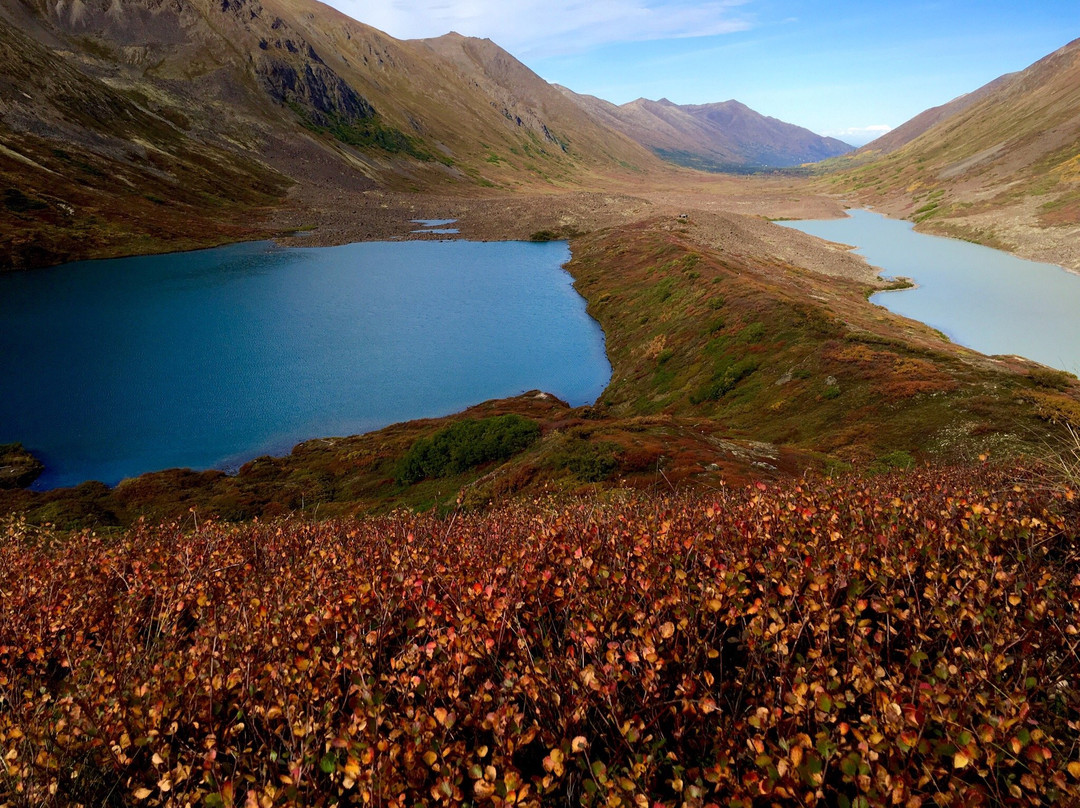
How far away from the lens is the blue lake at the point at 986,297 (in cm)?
5950

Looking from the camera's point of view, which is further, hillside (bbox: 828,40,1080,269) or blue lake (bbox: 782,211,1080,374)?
hillside (bbox: 828,40,1080,269)

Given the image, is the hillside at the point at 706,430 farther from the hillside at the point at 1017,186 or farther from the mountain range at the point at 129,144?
the hillside at the point at 1017,186

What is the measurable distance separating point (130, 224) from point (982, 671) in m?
136

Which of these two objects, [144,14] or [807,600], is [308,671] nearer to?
[807,600]

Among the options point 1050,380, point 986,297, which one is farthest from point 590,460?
point 986,297

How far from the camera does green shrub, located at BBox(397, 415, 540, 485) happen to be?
96.0ft

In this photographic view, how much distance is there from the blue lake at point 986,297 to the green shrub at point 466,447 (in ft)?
186

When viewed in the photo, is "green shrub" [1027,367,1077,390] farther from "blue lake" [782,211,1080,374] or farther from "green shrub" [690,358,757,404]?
"blue lake" [782,211,1080,374]

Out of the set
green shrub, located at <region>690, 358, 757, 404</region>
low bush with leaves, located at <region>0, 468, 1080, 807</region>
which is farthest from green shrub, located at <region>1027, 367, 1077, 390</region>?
low bush with leaves, located at <region>0, 468, 1080, 807</region>

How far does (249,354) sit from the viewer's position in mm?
52969

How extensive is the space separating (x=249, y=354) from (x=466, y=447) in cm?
3524

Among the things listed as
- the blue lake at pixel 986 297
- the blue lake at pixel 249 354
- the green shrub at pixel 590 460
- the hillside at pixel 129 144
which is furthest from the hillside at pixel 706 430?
the hillside at pixel 129 144

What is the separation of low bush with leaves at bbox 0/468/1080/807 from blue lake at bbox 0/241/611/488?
3446 cm

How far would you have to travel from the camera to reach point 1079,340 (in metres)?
58.6
